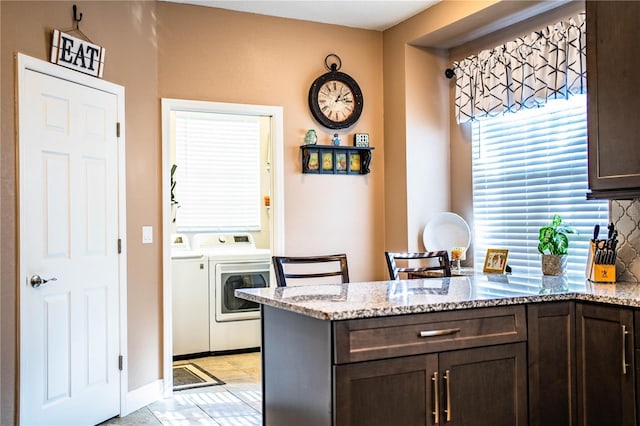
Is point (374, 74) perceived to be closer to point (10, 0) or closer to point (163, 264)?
point (163, 264)

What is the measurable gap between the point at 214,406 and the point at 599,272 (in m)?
2.50

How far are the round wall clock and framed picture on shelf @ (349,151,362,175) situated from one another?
0.78 ft

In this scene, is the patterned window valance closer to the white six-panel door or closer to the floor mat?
the white six-panel door

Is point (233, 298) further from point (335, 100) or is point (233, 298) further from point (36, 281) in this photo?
point (36, 281)

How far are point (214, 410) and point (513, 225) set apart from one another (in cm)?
242

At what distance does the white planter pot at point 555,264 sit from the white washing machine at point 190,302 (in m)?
2.99

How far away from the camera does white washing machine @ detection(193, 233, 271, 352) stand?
539 cm

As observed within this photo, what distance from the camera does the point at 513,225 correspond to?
4.32 m

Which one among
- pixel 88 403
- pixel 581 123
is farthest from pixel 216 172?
pixel 581 123

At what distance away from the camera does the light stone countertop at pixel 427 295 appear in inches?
83.6

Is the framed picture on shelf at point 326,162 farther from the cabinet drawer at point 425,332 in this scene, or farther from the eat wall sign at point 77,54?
the cabinet drawer at point 425,332

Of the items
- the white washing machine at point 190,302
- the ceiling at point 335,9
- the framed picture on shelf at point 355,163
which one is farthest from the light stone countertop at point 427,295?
the white washing machine at point 190,302

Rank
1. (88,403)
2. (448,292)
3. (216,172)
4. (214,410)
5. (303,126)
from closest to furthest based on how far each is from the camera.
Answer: (448,292), (88,403), (214,410), (303,126), (216,172)

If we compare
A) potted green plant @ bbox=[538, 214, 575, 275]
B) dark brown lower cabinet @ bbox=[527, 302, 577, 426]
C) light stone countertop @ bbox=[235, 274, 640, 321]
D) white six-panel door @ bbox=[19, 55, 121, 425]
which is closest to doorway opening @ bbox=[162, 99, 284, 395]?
white six-panel door @ bbox=[19, 55, 121, 425]
